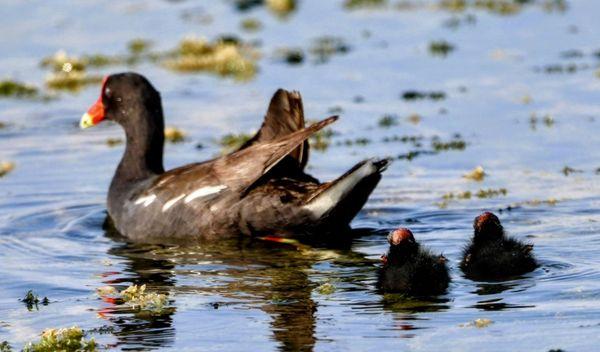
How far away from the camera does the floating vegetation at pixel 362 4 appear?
76.1 feet

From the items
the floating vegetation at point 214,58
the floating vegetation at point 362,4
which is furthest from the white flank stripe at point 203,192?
the floating vegetation at point 362,4

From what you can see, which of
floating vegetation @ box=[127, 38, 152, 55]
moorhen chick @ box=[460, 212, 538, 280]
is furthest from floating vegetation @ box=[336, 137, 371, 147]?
floating vegetation @ box=[127, 38, 152, 55]

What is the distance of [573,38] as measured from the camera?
1972cm

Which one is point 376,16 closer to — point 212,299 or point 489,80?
point 489,80

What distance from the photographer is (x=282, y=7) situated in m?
23.2

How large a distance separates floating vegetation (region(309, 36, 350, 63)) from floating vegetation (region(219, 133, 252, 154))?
3.74m

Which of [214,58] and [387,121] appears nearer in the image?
[387,121]

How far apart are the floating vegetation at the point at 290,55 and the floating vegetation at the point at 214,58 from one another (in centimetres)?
38

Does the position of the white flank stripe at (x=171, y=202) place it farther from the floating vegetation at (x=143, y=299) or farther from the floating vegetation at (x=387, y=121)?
the floating vegetation at (x=387, y=121)

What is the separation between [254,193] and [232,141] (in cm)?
379

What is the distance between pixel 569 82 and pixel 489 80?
3.23ft

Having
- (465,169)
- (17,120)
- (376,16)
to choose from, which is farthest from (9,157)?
(376,16)

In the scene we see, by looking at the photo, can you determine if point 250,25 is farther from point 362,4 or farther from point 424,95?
point 424,95

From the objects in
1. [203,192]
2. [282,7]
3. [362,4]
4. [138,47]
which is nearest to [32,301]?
[203,192]
